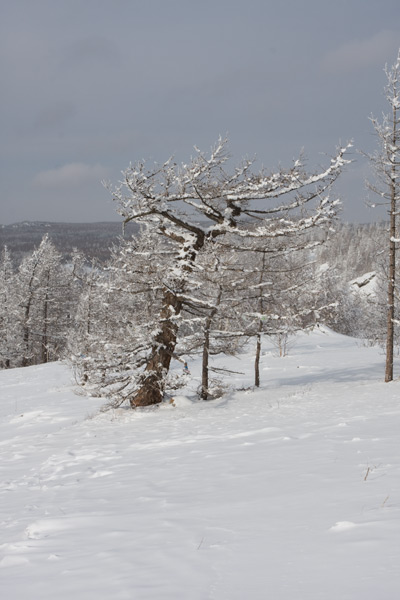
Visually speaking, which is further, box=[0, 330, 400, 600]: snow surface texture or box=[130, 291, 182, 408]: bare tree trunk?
box=[130, 291, 182, 408]: bare tree trunk

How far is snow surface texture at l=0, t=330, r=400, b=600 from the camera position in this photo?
2.53 metres

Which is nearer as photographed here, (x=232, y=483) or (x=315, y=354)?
(x=232, y=483)

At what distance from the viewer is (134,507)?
430 centimetres

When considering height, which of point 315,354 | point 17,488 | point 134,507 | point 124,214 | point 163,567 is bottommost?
point 315,354

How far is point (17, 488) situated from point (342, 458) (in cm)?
406

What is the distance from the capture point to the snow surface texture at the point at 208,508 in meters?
2.53

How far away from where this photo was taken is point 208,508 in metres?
3.96

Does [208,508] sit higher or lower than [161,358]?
lower

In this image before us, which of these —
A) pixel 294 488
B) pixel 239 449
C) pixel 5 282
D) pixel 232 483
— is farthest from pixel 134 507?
pixel 5 282

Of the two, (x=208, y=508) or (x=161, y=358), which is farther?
(x=161, y=358)

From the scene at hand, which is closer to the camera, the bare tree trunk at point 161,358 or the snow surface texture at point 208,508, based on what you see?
the snow surface texture at point 208,508

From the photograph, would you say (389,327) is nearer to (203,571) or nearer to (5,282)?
(203,571)

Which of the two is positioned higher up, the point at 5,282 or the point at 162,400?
the point at 5,282

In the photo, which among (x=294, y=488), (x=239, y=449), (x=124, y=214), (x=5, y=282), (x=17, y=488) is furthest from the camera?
(x=5, y=282)
